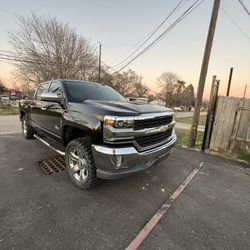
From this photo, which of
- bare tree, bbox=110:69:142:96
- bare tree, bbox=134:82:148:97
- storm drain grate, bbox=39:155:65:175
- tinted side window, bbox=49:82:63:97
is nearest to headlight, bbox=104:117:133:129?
tinted side window, bbox=49:82:63:97

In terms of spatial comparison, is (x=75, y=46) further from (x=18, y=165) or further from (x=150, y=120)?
(x=150, y=120)

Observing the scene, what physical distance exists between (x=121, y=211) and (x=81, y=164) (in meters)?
1.00

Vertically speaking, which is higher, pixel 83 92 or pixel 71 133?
pixel 83 92

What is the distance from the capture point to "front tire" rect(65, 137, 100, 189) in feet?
8.25

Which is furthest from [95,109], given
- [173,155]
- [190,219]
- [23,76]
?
[23,76]

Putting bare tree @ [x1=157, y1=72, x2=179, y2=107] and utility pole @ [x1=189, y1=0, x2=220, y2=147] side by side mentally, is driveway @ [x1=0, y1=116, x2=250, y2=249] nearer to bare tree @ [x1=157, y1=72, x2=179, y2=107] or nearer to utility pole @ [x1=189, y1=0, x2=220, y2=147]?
utility pole @ [x1=189, y1=0, x2=220, y2=147]

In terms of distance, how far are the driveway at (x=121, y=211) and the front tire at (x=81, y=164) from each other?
18 cm

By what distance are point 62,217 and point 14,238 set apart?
53 centimetres

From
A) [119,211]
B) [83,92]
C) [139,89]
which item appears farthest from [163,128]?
[139,89]

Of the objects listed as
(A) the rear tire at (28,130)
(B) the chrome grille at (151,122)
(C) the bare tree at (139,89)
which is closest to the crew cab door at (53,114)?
(B) the chrome grille at (151,122)

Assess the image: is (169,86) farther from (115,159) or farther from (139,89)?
(115,159)

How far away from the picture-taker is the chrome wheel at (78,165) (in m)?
2.71

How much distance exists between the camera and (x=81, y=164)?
9.12 feet

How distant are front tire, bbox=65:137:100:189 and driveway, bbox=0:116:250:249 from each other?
185 mm
